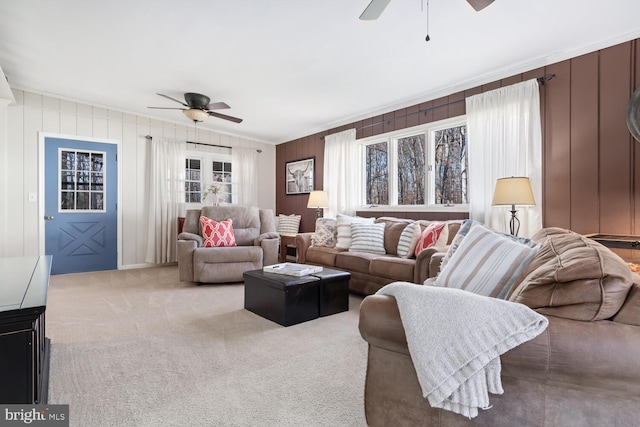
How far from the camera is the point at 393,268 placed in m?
3.36

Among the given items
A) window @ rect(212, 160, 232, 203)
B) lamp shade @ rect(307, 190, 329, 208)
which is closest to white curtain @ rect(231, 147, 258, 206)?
window @ rect(212, 160, 232, 203)

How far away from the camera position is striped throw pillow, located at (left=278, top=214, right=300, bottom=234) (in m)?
6.22

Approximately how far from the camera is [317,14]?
8.56 feet

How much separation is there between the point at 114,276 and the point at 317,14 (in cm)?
434

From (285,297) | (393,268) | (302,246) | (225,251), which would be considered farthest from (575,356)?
(225,251)

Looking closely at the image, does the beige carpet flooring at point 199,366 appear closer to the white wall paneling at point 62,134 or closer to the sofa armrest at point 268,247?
the sofa armrest at point 268,247

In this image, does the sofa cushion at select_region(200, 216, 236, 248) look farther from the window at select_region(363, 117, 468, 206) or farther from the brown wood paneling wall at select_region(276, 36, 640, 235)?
the brown wood paneling wall at select_region(276, 36, 640, 235)

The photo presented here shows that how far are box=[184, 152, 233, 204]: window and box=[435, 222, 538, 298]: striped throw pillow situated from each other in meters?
→ 4.99

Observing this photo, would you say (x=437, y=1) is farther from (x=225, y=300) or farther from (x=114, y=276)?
(x=114, y=276)

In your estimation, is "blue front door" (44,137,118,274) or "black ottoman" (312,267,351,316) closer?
"black ottoman" (312,267,351,316)

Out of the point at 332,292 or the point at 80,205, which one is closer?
the point at 332,292

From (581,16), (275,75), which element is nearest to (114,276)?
(275,75)

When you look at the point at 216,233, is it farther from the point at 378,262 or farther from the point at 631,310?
the point at 631,310

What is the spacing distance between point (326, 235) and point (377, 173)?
1.28 m
